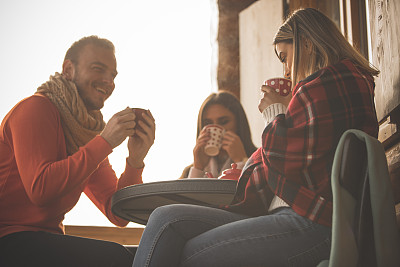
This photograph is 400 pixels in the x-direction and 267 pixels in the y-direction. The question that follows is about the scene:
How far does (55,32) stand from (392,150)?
2.29m

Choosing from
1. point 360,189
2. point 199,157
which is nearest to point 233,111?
point 199,157

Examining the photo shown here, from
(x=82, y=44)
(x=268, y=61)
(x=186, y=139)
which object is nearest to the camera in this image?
(x=82, y=44)

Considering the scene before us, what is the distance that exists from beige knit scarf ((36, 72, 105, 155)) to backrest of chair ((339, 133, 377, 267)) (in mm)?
1007

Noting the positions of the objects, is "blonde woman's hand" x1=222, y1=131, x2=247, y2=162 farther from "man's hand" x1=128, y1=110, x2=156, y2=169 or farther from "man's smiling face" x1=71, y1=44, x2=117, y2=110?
"man's smiling face" x1=71, y1=44, x2=117, y2=110

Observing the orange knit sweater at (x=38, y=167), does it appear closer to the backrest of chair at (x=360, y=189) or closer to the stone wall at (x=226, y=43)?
the backrest of chair at (x=360, y=189)

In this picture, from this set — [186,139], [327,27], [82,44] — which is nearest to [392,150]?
[327,27]

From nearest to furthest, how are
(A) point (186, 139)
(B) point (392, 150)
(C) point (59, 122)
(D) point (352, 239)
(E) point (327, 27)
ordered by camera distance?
1. (D) point (352, 239)
2. (E) point (327, 27)
3. (B) point (392, 150)
4. (C) point (59, 122)
5. (A) point (186, 139)

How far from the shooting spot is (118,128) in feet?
4.64

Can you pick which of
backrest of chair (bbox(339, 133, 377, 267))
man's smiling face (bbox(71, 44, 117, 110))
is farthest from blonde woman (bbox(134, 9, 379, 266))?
man's smiling face (bbox(71, 44, 117, 110))

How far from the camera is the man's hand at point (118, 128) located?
1.41m

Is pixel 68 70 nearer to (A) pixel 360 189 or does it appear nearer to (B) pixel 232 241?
(B) pixel 232 241

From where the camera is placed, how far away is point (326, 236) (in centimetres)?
82

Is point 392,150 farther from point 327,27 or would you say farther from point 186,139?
point 186,139

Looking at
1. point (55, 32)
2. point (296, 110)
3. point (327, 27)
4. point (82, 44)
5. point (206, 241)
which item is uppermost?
point (55, 32)
